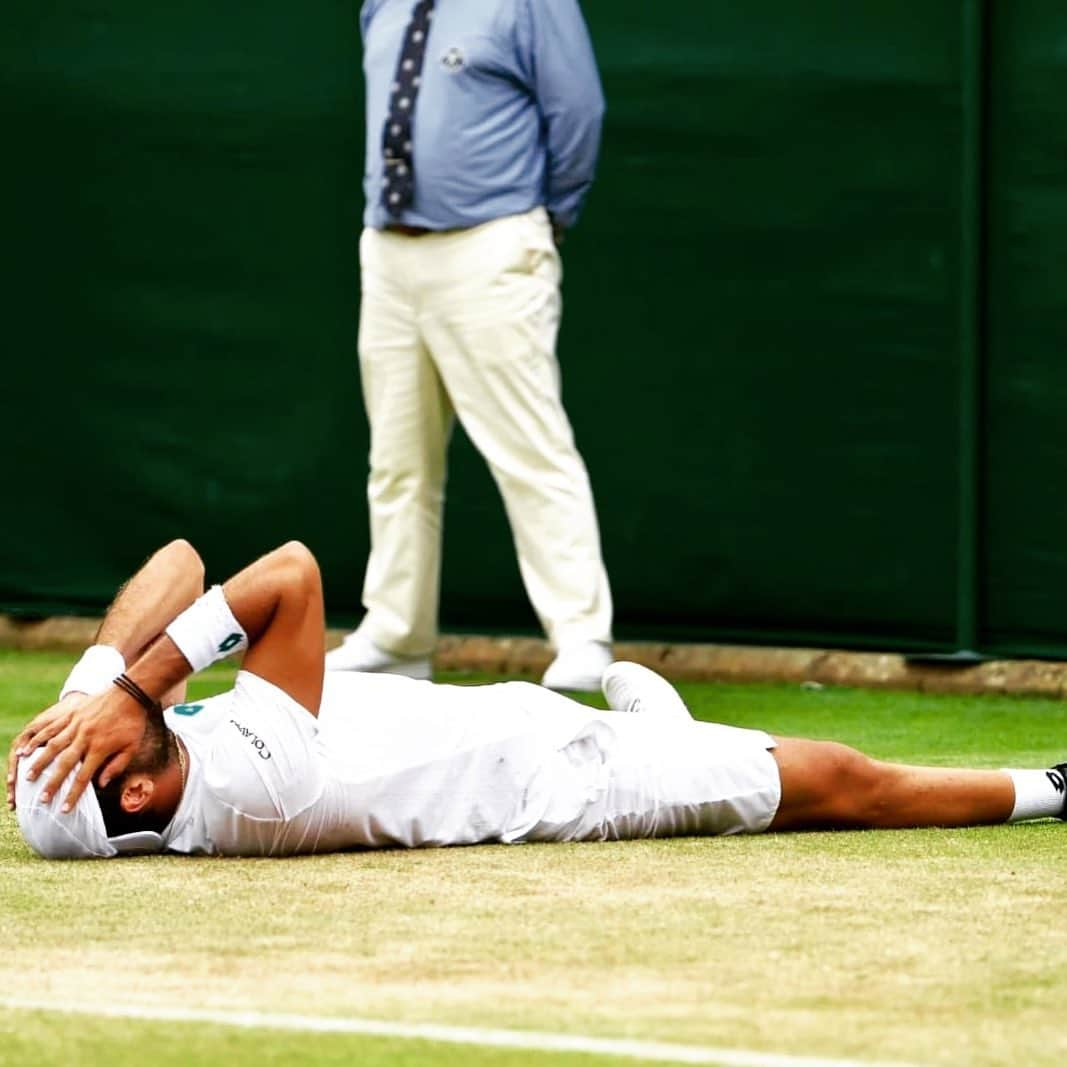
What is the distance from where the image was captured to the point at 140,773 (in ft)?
17.3

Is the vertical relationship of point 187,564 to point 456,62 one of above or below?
below

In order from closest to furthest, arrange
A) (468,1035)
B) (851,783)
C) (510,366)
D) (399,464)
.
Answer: (468,1035) → (851,783) → (510,366) → (399,464)

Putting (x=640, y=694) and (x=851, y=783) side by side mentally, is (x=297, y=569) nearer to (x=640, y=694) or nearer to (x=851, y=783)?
(x=640, y=694)

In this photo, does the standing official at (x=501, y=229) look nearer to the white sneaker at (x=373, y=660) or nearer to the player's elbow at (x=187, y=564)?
the white sneaker at (x=373, y=660)

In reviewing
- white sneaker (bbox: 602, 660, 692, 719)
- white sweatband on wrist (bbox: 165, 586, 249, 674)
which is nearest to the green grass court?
white sneaker (bbox: 602, 660, 692, 719)

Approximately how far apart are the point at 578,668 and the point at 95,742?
340 cm

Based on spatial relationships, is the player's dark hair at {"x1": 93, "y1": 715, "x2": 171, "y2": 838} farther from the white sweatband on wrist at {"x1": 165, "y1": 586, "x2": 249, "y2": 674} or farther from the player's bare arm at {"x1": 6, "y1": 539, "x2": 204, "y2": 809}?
the player's bare arm at {"x1": 6, "y1": 539, "x2": 204, "y2": 809}

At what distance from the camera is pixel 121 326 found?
10.2 meters

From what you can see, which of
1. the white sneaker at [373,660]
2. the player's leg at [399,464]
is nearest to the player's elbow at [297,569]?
the player's leg at [399,464]

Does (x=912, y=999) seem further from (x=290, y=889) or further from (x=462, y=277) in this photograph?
(x=462, y=277)

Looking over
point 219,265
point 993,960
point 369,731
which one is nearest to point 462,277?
point 219,265

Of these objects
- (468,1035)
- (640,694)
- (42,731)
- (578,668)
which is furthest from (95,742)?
(578,668)

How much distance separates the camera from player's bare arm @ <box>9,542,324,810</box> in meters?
5.18

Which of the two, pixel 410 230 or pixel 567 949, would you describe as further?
pixel 410 230
